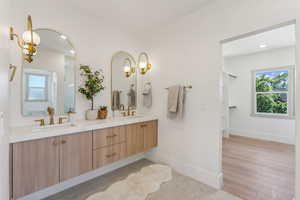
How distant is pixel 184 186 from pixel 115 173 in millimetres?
1162

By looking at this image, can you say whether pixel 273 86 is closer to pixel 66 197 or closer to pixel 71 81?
pixel 71 81

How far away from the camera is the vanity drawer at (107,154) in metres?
1.98

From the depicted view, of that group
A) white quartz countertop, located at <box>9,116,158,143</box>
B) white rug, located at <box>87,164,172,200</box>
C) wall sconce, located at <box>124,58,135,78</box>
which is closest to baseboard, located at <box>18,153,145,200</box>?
white rug, located at <box>87,164,172,200</box>

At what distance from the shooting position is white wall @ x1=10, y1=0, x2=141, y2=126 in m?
1.75

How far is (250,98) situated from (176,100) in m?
3.51

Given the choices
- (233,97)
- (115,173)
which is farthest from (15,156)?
(233,97)

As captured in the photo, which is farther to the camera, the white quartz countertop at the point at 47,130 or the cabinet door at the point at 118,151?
the cabinet door at the point at 118,151

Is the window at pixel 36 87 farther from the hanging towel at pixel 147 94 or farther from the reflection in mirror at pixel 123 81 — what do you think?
the hanging towel at pixel 147 94

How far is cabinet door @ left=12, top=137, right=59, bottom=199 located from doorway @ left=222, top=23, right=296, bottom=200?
2.28 m

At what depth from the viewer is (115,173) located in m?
2.46

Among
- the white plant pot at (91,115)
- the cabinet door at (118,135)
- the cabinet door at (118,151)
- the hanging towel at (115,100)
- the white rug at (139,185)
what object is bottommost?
the white rug at (139,185)

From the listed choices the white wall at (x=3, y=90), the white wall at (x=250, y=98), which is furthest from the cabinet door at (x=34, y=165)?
the white wall at (x=250, y=98)

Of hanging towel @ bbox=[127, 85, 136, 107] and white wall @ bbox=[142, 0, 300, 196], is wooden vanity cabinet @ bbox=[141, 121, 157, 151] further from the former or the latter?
hanging towel @ bbox=[127, 85, 136, 107]

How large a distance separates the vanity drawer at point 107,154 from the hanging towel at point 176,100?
102 centimetres
